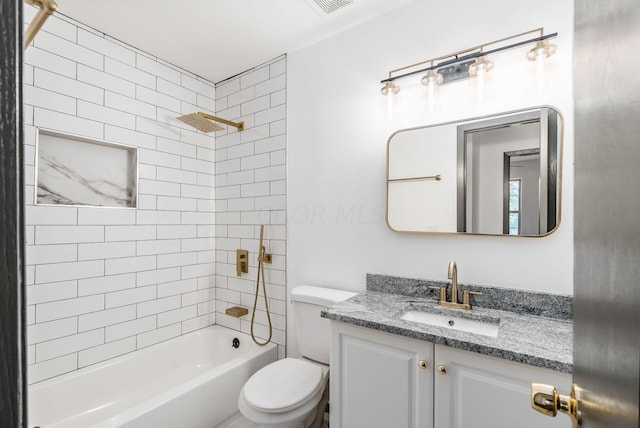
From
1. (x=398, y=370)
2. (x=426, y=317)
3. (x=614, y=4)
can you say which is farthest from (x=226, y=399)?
(x=614, y=4)

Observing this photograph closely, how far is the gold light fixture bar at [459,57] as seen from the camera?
138cm

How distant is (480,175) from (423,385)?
102cm

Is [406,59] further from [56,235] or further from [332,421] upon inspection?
[56,235]

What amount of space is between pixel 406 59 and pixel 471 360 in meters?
1.57

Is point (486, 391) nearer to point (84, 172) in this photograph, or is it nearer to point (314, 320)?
point (314, 320)

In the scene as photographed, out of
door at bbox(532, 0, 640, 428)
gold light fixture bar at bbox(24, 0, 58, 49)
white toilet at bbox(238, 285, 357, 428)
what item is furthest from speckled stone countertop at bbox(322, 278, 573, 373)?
gold light fixture bar at bbox(24, 0, 58, 49)

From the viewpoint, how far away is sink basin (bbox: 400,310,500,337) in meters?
1.36

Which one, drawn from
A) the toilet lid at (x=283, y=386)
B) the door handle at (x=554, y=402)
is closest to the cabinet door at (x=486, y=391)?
the door handle at (x=554, y=402)

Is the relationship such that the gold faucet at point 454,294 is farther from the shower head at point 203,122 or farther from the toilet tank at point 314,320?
the shower head at point 203,122

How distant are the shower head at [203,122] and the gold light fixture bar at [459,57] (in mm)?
1253

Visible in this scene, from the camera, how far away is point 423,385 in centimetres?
120

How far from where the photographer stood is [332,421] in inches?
57.1

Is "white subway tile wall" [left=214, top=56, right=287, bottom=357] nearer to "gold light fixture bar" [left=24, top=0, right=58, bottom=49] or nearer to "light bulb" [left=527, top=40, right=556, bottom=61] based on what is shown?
"gold light fixture bar" [left=24, top=0, right=58, bottom=49]

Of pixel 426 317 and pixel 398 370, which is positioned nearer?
pixel 398 370
